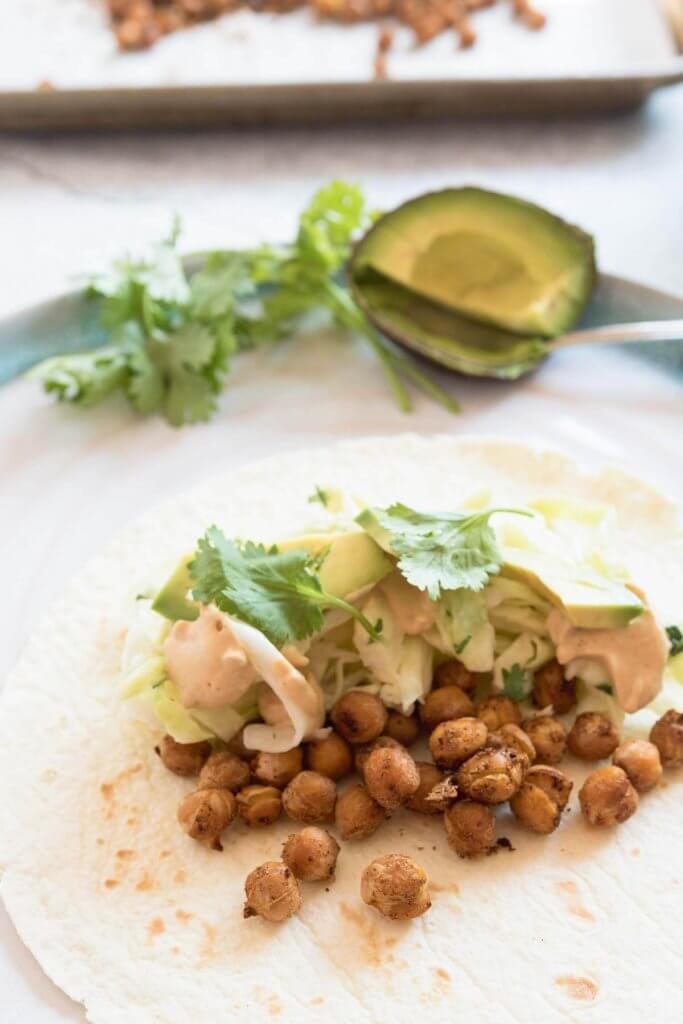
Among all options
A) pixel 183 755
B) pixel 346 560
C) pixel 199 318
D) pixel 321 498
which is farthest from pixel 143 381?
pixel 183 755

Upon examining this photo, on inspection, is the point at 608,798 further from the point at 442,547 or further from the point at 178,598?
the point at 178,598

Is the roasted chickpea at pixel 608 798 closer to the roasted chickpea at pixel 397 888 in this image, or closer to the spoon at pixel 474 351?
the roasted chickpea at pixel 397 888

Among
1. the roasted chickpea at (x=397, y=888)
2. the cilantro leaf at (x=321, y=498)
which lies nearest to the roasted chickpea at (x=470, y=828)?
the roasted chickpea at (x=397, y=888)

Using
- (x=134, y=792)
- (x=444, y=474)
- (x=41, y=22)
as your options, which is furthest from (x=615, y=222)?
(x=134, y=792)

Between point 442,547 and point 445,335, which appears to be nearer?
point 442,547

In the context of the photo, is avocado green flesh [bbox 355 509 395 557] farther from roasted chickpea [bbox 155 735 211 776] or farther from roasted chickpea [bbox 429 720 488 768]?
roasted chickpea [bbox 155 735 211 776]

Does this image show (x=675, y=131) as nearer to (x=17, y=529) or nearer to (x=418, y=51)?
(x=418, y=51)

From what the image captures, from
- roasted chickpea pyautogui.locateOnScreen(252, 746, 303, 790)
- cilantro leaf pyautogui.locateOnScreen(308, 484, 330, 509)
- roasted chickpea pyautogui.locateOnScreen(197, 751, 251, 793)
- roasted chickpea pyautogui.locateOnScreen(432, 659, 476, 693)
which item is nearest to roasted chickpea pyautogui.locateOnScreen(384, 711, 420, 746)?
roasted chickpea pyautogui.locateOnScreen(432, 659, 476, 693)

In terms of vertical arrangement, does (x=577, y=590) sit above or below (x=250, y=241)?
above
